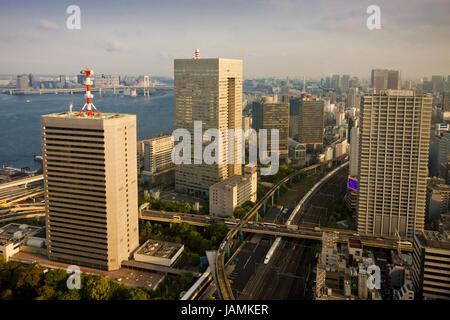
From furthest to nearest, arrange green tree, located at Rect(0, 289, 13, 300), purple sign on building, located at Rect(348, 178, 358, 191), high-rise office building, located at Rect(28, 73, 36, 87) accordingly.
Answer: high-rise office building, located at Rect(28, 73, 36, 87), purple sign on building, located at Rect(348, 178, 358, 191), green tree, located at Rect(0, 289, 13, 300)

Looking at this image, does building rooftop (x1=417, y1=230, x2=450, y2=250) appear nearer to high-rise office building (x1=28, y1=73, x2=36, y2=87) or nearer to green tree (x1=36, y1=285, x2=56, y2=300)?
green tree (x1=36, y1=285, x2=56, y2=300)

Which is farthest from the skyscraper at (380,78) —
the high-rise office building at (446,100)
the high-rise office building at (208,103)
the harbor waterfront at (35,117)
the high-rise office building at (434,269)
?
the high-rise office building at (434,269)

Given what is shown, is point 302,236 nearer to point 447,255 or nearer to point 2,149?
point 447,255

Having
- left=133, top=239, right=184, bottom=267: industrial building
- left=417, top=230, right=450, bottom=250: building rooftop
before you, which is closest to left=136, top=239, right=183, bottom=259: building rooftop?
left=133, top=239, right=184, bottom=267: industrial building

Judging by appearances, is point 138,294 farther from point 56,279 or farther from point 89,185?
point 89,185

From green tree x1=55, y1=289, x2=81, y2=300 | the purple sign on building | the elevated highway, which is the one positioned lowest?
green tree x1=55, y1=289, x2=81, y2=300

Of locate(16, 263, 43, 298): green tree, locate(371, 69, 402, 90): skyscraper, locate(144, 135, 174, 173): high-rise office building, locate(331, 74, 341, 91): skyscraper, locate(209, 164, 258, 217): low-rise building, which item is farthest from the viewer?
locate(331, 74, 341, 91): skyscraper
